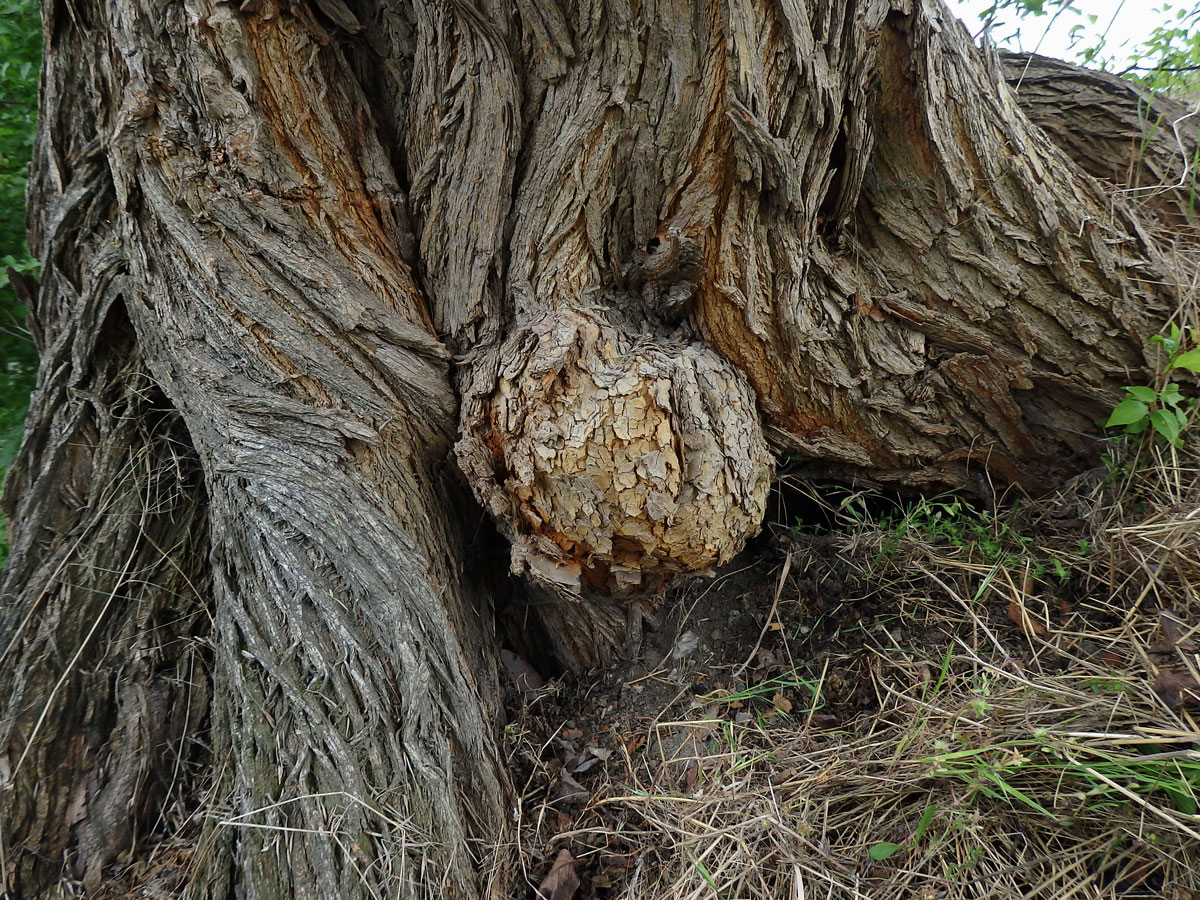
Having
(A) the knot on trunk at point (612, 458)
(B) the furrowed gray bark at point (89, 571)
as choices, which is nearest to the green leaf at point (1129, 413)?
(A) the knot on trunk at point (612, 458)

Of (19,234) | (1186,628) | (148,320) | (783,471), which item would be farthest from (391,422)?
(19,234)

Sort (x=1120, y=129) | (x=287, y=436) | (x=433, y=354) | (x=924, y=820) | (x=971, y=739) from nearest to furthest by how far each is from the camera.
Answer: (x=924, y=820) → (x=971, y=739) → (x=287, y=436) → (x=433, y=354) → (x=1120, y=129)

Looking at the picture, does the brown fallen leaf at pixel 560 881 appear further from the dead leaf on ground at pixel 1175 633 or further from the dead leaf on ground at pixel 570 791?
the dead leaf on ground at pixel 1175 633

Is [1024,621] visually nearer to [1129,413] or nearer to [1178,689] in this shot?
[1178,689]

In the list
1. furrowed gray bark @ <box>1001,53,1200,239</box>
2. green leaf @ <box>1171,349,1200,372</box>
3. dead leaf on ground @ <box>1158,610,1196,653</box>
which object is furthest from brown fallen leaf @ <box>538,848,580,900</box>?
furrowed gray bark @ <box>1001,53,1200,239</box>

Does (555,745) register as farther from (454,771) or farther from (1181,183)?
(1181,183)

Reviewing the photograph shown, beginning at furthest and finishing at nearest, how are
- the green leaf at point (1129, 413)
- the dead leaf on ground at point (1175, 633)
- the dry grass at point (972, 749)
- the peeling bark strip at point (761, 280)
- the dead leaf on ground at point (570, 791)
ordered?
the green leaf at point (1129, 413), the dead leaf on ground at point (570, 791), the peeling bark strip at point (761, 280), the dead leaf on ground at point (1175, 633), the dry grass at point (972, 749)

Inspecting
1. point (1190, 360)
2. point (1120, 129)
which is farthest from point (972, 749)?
point (1120, 129)

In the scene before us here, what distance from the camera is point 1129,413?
2004 mm

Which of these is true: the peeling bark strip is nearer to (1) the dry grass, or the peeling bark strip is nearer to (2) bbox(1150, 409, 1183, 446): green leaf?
(2) bbox(1150, 409, 1183, 446): green leaf

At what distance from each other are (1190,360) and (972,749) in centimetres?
128

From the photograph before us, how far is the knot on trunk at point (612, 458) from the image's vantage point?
5.64ft

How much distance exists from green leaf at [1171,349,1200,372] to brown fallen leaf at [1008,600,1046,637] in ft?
2.68

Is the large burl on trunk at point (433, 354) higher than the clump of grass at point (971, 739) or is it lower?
higher
